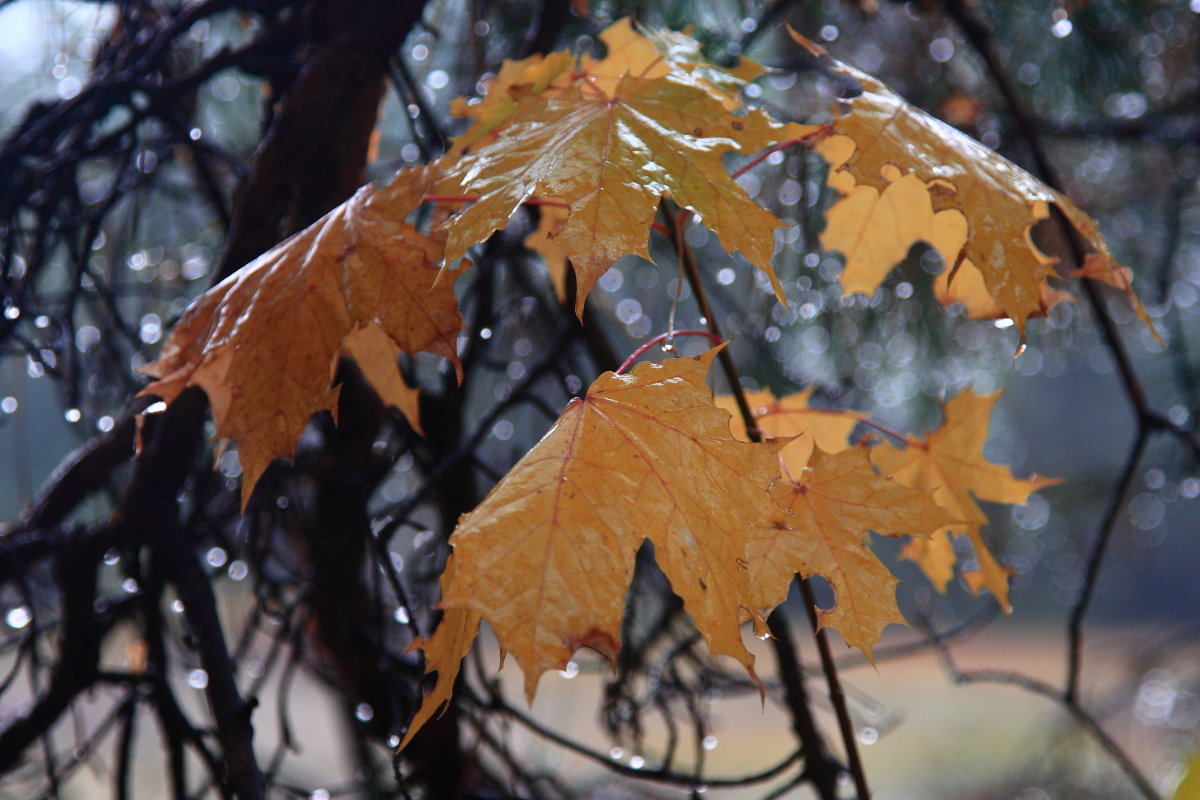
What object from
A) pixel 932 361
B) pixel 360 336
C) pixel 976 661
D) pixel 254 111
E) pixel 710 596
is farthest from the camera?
pixel 976 661

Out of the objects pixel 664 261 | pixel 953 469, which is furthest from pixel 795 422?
pixel 664 261

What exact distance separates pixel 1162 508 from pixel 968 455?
4.44 ft

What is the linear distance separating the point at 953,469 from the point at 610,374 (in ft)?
0.88

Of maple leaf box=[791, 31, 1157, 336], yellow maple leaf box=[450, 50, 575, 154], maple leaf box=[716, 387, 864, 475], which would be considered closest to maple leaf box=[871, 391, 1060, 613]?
maple leaf box=[716, 387, 864, 475]

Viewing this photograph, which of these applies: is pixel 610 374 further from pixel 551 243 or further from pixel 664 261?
pixel 664 261

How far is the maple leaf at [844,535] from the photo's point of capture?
310 mm

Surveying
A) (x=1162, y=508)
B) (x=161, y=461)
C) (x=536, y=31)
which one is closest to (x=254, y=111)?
(x=536, y=31)

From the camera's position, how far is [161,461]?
1.50 ft

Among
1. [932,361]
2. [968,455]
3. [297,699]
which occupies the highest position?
[968,455]

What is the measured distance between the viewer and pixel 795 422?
46 cm

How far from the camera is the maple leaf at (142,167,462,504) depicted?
1.02ft

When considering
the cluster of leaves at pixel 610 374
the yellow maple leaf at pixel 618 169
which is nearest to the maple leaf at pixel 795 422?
the cluster of leaves at pixel 610 374

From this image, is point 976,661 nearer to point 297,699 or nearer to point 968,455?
point 297,699

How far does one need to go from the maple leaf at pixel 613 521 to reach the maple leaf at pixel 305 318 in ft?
0.20
